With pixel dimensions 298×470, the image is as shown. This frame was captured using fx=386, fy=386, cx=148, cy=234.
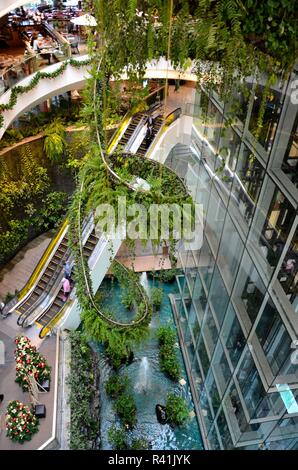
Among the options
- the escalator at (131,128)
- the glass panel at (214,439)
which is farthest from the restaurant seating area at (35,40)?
the glass panel at (214,439)

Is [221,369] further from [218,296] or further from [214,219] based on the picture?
[214,219]

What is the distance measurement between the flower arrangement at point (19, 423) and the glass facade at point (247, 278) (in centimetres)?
460

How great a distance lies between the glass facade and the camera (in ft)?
20.3

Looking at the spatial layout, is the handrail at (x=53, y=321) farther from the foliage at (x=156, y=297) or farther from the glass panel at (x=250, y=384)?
the glass panel at (x=250, y=384)

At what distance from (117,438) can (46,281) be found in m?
5.56

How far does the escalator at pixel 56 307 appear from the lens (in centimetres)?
1198

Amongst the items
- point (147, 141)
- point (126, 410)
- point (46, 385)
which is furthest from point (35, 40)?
point (126, 410)

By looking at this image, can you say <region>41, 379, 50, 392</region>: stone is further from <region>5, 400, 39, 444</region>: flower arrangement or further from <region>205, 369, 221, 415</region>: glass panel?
<region>205, 369, 221, 415</region>: glass panel

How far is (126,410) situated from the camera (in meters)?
10.5

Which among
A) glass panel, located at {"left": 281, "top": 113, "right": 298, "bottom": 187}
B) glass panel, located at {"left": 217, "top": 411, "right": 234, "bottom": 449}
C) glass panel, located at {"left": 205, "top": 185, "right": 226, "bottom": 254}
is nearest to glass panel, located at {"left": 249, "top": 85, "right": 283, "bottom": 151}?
glass panel, located at {"left": 281, "top": 113, "right": 298, "bottom": 187}
